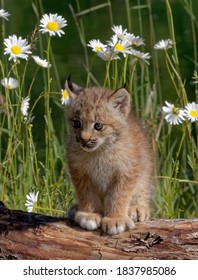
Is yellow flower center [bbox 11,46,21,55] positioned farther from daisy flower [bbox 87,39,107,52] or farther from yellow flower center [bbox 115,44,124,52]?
yellow flower center [bbox 115,44,124,52]

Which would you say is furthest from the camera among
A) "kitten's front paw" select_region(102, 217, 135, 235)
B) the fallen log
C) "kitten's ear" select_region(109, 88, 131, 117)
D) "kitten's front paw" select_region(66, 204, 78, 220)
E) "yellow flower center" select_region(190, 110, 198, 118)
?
"yellow flower center" select_region(190, 110, 198, 118)

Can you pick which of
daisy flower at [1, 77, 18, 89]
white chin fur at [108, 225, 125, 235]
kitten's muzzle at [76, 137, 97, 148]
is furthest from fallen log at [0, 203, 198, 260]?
daisy flower at [1, 77, 18, 89]

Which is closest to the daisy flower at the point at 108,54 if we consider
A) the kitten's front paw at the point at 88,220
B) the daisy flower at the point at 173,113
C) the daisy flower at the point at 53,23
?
the daisy flower at the point at 53,23

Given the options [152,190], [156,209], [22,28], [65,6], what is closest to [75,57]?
[22,28]

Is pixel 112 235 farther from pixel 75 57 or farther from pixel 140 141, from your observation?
pixel 75 57

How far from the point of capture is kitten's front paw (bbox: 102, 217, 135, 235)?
4.44 meters

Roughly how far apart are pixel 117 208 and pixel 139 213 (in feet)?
0.45

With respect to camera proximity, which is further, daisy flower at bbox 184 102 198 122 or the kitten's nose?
daisy flower at bbox 184 102 198 122

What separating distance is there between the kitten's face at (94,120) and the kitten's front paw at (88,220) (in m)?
0.38

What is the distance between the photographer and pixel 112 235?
175 inches

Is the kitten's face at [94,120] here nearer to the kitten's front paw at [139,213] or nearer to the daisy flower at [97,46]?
the kitten's front paw at [139,213]

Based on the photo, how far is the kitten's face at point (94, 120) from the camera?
447cm

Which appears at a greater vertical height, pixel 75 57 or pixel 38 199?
pixel 75 57

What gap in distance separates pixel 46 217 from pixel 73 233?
19 cm
